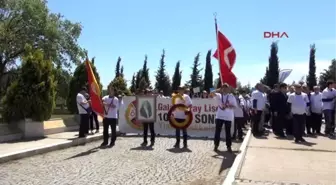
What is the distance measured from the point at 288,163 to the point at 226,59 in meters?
4.94

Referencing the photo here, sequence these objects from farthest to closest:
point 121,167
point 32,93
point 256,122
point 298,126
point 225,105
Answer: point 256,122
point 32,93
point 298,126
point 225,105
point 121,167

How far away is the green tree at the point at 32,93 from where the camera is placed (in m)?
14.7

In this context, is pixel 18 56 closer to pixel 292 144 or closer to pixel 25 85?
pixel 25 85

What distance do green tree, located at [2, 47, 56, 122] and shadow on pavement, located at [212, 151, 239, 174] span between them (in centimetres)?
658

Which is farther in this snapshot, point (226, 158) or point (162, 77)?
point (162, 77)

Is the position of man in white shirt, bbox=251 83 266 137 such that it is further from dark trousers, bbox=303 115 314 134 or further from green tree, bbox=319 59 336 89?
green tree, bbox=319 59 336 89

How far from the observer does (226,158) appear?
11070 mm

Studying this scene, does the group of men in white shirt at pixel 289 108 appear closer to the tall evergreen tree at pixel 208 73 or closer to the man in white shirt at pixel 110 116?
the man in white shirt at pixel 110 116

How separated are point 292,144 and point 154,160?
448 centimetres

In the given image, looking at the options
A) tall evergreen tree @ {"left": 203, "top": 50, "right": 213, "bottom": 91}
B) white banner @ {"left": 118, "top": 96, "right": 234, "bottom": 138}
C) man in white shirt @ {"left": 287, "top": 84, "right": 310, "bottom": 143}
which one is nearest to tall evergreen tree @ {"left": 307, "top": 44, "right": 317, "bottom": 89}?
tall evergreen tree @ {"left": 203, "top": 50, "right": 213, "bottom": 91}

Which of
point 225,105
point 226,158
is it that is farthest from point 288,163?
point 225,105

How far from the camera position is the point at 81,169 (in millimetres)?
9195

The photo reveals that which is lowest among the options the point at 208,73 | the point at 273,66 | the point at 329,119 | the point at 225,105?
the point at 329,119

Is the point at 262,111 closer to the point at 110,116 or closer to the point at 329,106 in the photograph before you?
the point at 329,106
